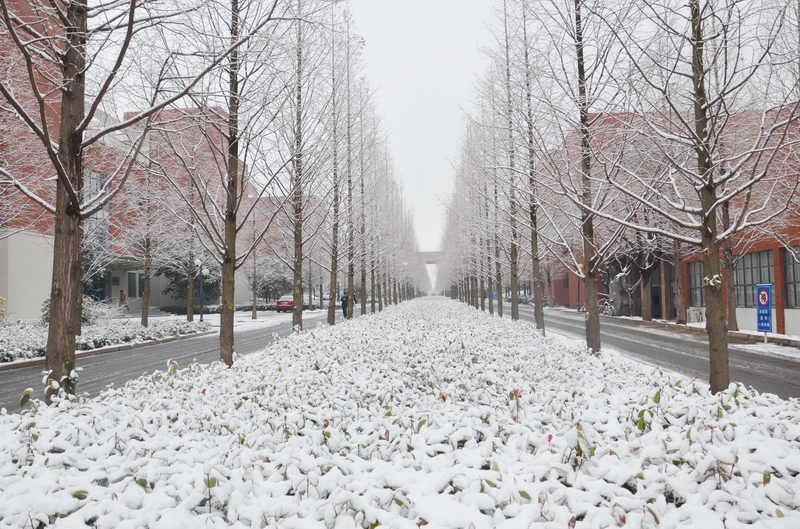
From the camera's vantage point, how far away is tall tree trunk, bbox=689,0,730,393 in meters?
4.99

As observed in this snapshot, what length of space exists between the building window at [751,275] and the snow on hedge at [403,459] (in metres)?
22.6

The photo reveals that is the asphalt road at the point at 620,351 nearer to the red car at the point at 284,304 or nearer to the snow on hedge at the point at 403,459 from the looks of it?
the snow on hedge at the point at 403,459

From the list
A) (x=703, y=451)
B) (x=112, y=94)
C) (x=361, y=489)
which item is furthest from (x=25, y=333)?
(x=703, y=451)

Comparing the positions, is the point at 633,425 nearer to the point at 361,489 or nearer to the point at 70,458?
the point at 361,489

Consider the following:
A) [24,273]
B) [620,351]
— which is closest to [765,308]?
[620,351]

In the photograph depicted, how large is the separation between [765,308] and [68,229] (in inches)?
784

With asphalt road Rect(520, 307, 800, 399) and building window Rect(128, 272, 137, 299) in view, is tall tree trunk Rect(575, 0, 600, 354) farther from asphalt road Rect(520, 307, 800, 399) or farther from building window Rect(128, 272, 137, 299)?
building window Rect(128, 272, 137, 299)

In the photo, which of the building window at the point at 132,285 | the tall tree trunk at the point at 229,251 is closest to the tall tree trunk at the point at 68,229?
the tall tree trunk at the point at 229,251

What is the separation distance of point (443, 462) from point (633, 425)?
1481mm

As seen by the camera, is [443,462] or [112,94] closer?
[443,462]

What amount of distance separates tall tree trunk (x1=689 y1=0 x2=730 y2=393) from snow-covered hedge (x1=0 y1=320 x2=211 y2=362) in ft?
50.3

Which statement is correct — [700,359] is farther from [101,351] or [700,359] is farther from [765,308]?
[101,351]

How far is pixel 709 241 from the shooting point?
5.20 m

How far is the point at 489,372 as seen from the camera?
5.24 metres
